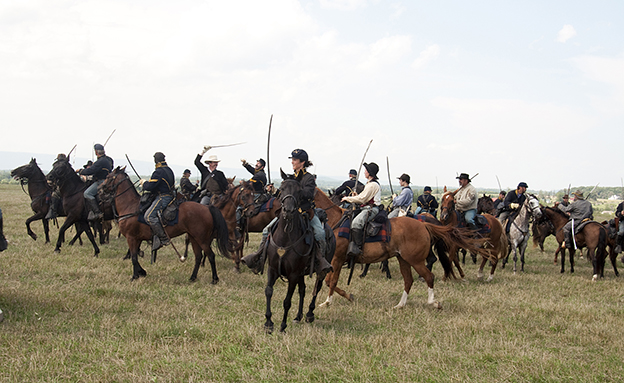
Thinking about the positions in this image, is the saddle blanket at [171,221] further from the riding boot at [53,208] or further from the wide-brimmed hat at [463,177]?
the wide-brimmed hat at [463,177]

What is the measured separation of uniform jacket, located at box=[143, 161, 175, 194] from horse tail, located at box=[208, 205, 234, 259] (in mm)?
1109

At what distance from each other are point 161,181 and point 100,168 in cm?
A: 332

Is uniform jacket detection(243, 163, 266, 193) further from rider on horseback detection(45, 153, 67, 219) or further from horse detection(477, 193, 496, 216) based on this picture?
horse detection(477, 193, 496, 216)

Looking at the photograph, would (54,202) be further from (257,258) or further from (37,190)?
(257,258)

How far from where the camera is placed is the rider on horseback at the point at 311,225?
733cm

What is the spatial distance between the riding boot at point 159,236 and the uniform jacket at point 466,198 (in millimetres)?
7751

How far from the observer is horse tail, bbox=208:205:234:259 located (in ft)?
37.7

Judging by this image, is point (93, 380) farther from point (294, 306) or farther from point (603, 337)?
point (603, 337)

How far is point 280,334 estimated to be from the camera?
23.4ft

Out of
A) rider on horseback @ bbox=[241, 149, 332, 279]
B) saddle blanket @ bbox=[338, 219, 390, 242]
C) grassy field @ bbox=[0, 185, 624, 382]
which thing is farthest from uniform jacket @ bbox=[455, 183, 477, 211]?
rider on horseback @ bbox=[241, 149, 332, 279]

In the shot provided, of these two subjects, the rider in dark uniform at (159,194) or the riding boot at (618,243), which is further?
the riding boot at (618,243)

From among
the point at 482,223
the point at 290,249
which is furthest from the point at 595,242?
the point at 290,249

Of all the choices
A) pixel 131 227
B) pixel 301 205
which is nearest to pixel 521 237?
pixel 301 205

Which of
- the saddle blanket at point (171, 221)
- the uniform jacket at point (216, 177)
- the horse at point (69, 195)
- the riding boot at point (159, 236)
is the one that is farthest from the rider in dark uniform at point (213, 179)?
the horse at point (69, 195)
